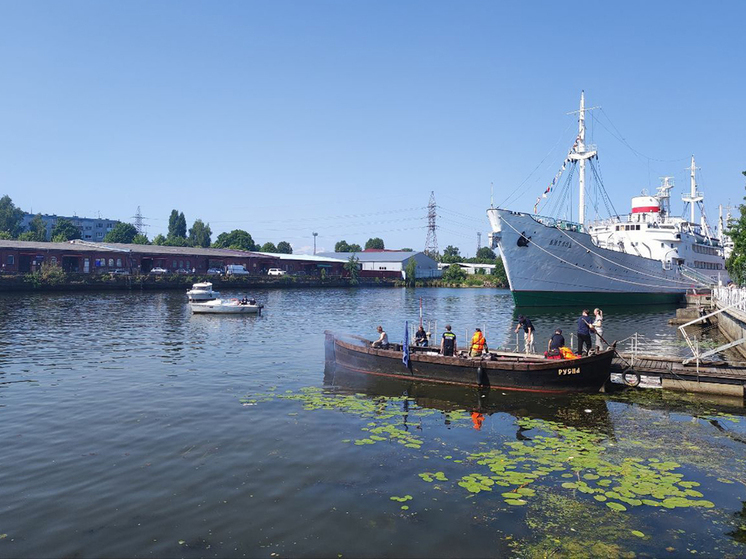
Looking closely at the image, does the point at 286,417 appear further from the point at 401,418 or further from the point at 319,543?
the point at 319,543

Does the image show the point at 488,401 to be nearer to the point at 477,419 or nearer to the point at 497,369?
the point at 497,369

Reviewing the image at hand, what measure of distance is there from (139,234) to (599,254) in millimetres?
123619

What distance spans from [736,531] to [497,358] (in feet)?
38.4

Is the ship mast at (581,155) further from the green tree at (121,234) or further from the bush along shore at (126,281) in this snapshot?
the green tree at (121,234)

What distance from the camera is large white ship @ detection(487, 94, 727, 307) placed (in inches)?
2298

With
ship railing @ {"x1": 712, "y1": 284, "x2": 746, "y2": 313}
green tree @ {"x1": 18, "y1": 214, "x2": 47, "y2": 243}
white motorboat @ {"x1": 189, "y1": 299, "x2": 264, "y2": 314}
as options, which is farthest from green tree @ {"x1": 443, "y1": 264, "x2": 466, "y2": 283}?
green tree @ {"x1": 18, "y1": 214, "x2": 47, "y2": 243}

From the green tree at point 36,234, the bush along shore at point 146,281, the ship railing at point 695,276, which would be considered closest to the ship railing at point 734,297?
the ship railing at point 695,276

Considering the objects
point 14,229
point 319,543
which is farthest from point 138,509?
point 14,229

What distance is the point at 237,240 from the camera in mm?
145375

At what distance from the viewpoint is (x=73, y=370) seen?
22812mm

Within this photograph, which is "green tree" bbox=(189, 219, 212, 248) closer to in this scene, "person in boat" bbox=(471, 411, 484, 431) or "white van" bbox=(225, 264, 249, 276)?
"white van" bbox=(225, 264, 249, 276)

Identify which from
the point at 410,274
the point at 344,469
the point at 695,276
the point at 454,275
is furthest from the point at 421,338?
the point at 454,275

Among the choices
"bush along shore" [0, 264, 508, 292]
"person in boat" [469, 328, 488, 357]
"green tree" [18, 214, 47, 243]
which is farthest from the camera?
"green tree" [18, 214, 47, 243]

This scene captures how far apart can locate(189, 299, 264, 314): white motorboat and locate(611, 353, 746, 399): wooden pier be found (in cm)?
3604
